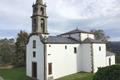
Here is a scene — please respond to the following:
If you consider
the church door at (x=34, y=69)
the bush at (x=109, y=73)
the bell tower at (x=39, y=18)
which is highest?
the bell tower at (x=39, y=18)

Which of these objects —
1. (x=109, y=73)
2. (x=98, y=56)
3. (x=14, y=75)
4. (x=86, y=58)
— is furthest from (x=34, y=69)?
(x=109, y=73)

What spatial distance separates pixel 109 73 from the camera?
15336 mm

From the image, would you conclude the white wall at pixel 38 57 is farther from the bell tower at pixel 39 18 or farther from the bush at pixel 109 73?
the bush at pixel 109 73

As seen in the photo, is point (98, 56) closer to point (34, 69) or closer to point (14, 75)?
point (34, 69)

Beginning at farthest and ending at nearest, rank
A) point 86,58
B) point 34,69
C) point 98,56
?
point 98,56 → point 86,58 → point 34,69

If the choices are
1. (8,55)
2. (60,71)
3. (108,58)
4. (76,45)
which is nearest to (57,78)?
(60,71)

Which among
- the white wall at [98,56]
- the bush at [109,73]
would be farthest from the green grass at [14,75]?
the bush at [109,73]

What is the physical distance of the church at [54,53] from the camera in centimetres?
3002

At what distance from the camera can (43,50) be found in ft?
97.1

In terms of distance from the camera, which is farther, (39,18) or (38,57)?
(39,18)

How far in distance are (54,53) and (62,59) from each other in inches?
91.7

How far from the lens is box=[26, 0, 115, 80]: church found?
98.5 feet

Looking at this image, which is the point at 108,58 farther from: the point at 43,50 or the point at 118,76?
the point at 118,76

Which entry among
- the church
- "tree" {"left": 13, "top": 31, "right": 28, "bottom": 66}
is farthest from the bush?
"tree" {"left": 13, "top": 31, "right": 28, "bottom": 66}
